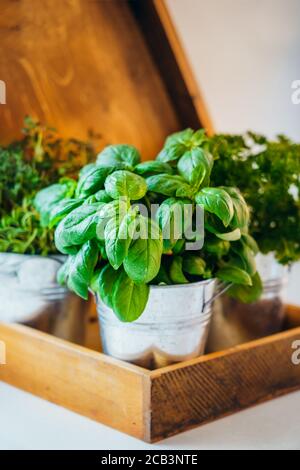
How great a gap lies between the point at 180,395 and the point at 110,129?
0.62 meters

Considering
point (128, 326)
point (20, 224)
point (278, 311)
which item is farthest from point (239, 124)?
point (128, 326)

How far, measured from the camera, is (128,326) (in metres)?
0.80

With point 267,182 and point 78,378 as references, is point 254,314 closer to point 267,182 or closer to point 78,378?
point 267,182

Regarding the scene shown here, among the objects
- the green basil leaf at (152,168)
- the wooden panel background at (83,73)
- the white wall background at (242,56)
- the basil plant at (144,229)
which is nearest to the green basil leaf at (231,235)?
the basil plant at (144,229)

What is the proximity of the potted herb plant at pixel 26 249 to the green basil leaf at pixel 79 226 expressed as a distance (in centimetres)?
12

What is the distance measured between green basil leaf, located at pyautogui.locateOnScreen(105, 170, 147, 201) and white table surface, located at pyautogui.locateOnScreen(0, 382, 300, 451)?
28cm

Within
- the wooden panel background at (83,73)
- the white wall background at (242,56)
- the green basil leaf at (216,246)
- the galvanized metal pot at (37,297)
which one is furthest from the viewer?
the white wall background at (242,56)

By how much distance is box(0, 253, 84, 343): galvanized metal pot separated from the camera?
913 mm

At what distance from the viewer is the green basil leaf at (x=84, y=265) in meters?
0.75

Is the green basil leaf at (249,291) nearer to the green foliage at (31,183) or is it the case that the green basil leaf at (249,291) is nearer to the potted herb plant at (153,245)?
the potted herb plant at (153,245)

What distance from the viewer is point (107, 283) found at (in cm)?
76

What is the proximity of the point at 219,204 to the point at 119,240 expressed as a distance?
118 millimetres

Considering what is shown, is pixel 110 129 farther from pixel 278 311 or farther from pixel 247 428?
pixel 247 428

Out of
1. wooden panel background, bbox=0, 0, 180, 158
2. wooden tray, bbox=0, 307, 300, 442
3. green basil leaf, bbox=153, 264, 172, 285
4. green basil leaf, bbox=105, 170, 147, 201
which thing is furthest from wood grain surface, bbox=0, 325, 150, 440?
wooden panel background, bbox=0, 0, 180, 158
